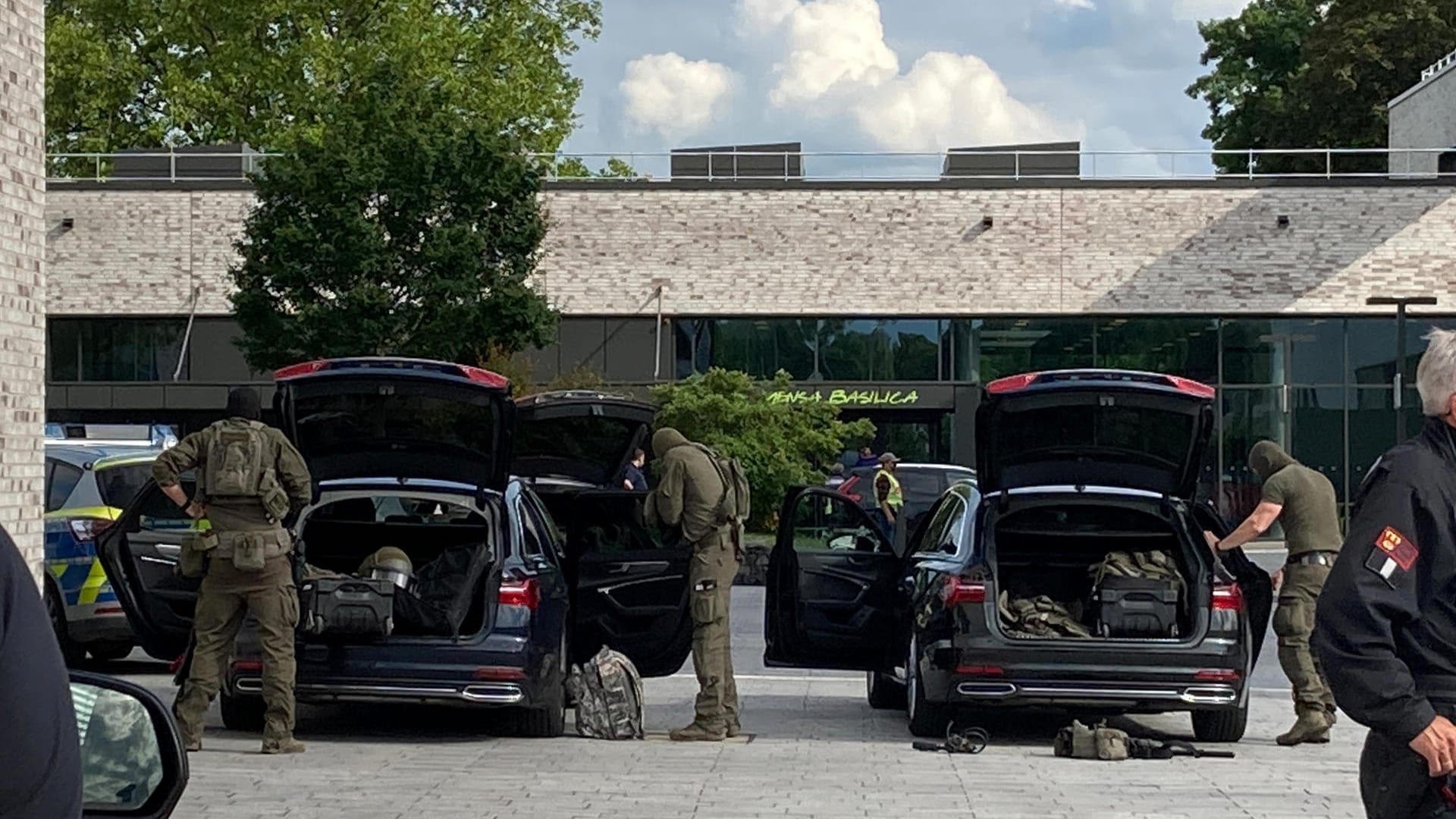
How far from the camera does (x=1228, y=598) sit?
11523mm

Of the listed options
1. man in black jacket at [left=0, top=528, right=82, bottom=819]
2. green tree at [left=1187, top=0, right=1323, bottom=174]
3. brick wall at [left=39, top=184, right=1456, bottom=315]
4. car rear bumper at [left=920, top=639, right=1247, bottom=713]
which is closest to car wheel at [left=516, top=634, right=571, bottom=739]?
car rear bumper at [left=920, top=639, right=1247, bottom=713]

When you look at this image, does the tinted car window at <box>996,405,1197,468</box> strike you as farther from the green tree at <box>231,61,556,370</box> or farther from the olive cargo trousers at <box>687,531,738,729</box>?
the green tree at <box>231,61,556,370</box>

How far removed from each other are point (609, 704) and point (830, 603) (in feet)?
5.32

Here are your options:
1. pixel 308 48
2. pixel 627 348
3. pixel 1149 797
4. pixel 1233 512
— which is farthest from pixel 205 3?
pixel 1149 797

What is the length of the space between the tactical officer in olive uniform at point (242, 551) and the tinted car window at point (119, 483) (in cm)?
373

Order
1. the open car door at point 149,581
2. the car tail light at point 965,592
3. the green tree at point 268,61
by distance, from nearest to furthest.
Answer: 1. the car tail light at point 965,592
2. the open car door at point 149,581
3. the green tree at point 268,61

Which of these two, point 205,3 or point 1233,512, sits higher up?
point 205,3

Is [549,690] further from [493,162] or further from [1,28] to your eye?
[493,162]

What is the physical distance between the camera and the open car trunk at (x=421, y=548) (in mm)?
11352

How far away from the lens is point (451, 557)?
12102mm

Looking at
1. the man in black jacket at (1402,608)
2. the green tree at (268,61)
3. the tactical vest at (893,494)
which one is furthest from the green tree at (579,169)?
the man in black jacket at (1402,608)

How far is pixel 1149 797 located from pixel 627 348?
3174 centimetres

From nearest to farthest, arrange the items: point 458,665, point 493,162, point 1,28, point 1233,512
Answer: point 1,28, point 458,665, point 493,162, point 1233,512

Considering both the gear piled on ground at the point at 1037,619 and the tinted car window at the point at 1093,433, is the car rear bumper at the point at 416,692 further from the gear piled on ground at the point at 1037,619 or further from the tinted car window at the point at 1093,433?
the tinted car window at the point at 1093,433
